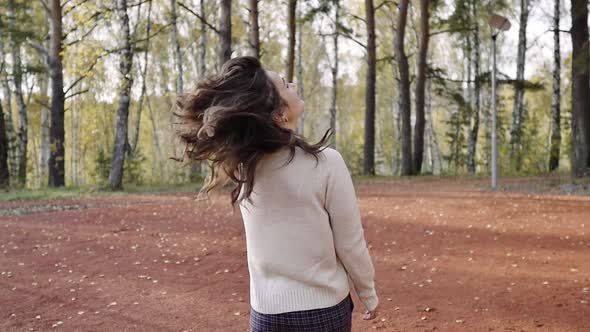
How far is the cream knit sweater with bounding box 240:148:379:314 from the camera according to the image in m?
1.66

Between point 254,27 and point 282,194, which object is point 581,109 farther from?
point 282,194

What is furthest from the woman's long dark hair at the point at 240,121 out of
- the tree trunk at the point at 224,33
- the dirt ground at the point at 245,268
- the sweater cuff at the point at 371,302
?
the tree trunk at the point at 224,33

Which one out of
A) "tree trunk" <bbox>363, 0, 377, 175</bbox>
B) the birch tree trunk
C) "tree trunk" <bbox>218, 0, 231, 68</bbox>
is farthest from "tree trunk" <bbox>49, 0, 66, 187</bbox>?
"tree trunk" <bbox>363, 0, 377, 175</bbox>

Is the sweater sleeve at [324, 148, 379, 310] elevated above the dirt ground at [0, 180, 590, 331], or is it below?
above

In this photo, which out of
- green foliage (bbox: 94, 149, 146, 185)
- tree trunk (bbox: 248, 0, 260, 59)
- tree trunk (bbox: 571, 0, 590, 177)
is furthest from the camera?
green foliage (bbox: 94, 149, 146, 185)

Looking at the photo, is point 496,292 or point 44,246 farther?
point 44,246

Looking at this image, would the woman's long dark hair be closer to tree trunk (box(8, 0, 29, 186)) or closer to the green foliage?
tree trunk (box(8, 0, 29, 186))

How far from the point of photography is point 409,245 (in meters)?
6.90

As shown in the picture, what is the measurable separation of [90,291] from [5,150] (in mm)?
13860

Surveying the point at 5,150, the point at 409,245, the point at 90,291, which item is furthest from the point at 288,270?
the point at 5,150

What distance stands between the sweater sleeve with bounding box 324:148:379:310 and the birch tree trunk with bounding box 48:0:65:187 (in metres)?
17.3

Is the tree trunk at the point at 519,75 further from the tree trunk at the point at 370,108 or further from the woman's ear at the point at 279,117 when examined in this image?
the woman's ear at the point at 279,117

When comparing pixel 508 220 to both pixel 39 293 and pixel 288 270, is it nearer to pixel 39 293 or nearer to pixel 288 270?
pixel 39 293

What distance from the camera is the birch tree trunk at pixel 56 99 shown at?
17156 mm
